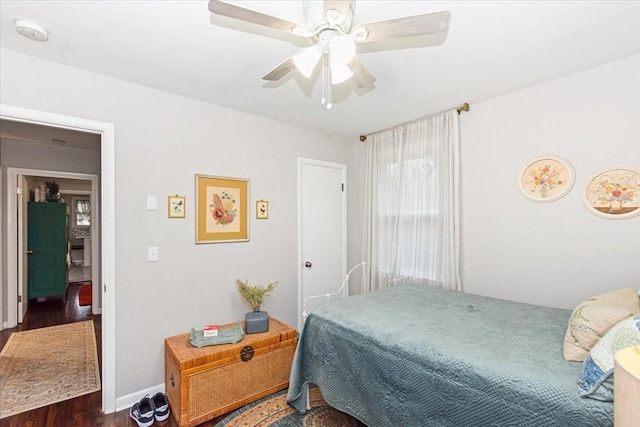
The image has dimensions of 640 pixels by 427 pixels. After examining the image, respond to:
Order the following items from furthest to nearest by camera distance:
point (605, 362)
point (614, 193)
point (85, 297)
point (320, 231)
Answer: point (85, 297) < point (320, 231) < point (614, 193) < point (605, 362)

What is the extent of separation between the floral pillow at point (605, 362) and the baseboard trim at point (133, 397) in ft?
9.06

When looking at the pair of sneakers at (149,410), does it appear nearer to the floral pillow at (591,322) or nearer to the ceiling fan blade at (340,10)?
the floral pillow at (591,322)

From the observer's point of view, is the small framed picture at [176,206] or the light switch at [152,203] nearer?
the light switch at [152,203]

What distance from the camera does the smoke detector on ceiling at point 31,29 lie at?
1.67m

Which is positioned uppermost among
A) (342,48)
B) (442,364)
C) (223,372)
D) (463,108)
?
(463,108)

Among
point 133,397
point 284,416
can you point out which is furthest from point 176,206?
point 284,416

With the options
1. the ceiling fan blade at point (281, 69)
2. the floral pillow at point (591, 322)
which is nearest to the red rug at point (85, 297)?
the ceiling fan blade at point (281, 69)

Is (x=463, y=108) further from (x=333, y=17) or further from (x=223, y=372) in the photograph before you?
(x=223, y=372)

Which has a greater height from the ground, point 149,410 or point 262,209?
point 262,209

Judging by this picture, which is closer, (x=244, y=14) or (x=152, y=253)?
(x=244, y=14)

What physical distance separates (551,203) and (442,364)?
1755 mm

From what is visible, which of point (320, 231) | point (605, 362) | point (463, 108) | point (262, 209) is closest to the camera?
point (605, 362)

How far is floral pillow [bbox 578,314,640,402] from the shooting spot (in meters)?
1.05

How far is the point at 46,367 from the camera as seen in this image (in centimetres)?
291
